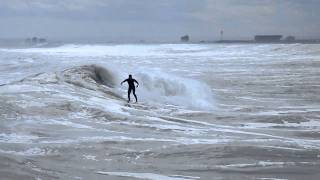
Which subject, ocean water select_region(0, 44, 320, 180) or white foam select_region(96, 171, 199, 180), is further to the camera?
ocean water select_region(0, 44, 320, 180)

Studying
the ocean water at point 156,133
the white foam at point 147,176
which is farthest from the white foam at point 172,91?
the white foam at point 147,176

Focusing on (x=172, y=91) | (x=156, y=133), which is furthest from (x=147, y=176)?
(x=172, y=91)

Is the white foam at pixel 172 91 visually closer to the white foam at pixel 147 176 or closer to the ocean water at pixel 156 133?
the ocean water at pixel 156 133

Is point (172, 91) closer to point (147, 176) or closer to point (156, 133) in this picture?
point (156, 133)

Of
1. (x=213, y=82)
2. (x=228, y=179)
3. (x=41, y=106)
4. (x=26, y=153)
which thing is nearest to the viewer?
(x=228, y=179)

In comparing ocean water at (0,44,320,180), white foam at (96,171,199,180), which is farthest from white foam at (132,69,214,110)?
white foam at (96,171,199,180)

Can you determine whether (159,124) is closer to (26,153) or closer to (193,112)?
(193,112)

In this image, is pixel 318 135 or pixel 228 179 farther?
pixel 318 135

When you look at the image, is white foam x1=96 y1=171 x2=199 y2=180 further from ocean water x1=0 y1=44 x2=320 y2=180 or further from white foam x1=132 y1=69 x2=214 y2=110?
white foam x1=132 y1=69 x2=214 y2=110

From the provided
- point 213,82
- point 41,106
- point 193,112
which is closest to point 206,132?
point 193,112

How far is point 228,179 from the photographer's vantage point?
348 inches

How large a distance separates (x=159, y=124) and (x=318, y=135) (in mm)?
4210

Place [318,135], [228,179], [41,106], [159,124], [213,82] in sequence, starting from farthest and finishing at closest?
[213,82] → [41,106] → [159,124] → [318,135] → [228,179]

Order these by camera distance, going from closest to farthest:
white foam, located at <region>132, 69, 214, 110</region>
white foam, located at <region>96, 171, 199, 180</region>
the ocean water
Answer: white foam, located at <region>96, 171, 199, 180</region>, the ocean water, white foam, located at <region>132, 69, 214, 110</region>
